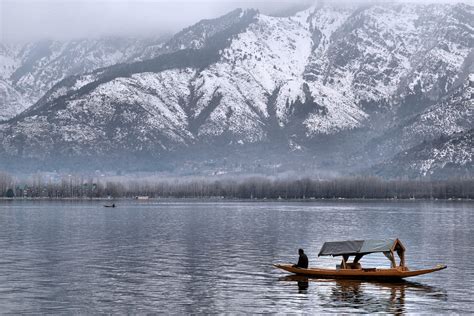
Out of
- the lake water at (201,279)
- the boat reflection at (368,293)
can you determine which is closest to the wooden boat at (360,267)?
the boat reflection at (368,293)

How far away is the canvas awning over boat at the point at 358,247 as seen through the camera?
105750 mm

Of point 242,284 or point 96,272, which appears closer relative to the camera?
point 242,284

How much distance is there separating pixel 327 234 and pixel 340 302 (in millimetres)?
91767

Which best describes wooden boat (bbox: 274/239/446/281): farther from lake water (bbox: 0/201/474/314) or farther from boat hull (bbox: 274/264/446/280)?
lake water (bbox: 0/201/474/314)

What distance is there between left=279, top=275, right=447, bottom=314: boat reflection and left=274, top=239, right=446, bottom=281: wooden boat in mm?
909

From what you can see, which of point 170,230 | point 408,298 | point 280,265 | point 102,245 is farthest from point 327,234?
point 408,298

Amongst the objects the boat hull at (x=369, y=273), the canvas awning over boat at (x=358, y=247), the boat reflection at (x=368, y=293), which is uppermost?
the canvas awning over boat at (x=358, y=247)

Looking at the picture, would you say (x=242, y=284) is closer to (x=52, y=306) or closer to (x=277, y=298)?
(x=277, y=298)

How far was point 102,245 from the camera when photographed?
153 metres

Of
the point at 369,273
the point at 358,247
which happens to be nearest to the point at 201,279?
the point at 358,247

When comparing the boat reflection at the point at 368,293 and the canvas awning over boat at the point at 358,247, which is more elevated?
the canvas awning over boat at the point at 358,247

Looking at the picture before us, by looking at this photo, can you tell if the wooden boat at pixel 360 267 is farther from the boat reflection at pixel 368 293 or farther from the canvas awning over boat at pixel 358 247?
the boat reflection at pixel 368 293

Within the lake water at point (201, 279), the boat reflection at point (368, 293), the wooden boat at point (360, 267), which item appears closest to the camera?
the lake water at point (201, 279)

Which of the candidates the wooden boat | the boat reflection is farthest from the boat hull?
the boat reflection
